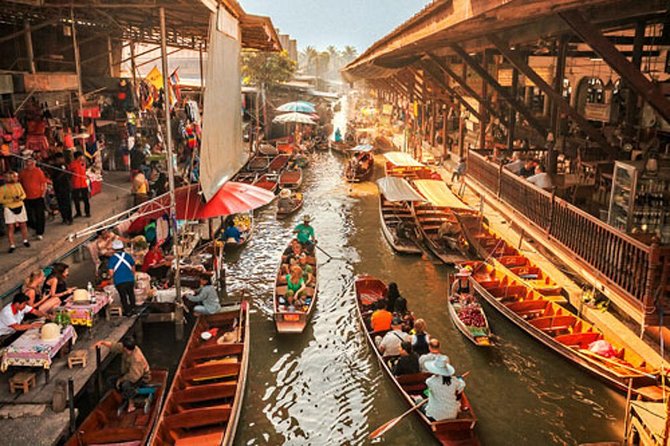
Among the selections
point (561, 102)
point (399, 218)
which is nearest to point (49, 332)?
point (561, 102)

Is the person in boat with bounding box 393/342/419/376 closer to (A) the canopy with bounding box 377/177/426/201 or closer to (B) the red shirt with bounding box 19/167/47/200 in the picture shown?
(B) the red shirt with bounding box 19/167/47/200

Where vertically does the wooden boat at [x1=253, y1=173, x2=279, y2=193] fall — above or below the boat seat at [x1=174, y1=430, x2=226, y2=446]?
above

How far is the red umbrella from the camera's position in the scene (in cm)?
1302

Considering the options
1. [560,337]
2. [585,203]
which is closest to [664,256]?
[560,337]

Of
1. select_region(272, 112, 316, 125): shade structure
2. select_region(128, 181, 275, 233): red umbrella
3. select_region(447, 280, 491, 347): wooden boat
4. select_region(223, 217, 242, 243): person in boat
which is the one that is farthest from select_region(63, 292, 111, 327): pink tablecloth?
select_region(272, 112, 316, 125): shade structure

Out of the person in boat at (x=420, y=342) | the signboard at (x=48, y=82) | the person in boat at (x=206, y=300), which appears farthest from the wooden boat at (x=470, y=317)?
the signboard at (x=48, y=82)

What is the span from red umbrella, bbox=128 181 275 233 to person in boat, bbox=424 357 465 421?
6110 mm

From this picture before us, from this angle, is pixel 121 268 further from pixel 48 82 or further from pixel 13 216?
pixel 48 82

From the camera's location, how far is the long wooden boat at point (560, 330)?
9969 millimetres

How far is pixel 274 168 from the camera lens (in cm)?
3023

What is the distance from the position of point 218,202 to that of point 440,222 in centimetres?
948

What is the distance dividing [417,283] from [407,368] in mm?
6377

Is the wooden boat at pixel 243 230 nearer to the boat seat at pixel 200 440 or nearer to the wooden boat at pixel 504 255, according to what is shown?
the wooden boat at pixel 504 255

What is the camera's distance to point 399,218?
21.4 meters
